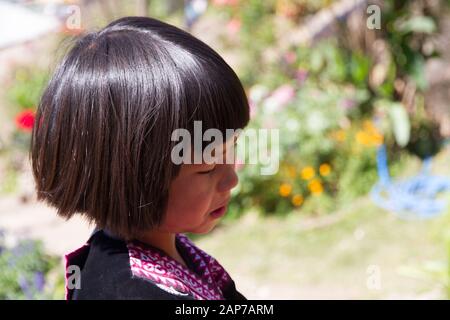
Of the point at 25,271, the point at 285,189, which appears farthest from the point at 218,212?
the point at 285,189

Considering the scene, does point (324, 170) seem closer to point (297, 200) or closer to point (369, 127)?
point (297, 200)

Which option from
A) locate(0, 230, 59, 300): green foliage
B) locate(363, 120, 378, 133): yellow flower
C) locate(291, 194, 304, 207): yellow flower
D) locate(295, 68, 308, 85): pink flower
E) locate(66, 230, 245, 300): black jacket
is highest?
locate(295, 68, 308, 85): pink flower

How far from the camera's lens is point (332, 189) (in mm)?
5332

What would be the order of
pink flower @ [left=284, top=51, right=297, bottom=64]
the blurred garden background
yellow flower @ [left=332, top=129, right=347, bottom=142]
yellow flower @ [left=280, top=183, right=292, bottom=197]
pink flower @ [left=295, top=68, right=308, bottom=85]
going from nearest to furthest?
the blurred garden background < yellow flower @ [left=280, top=183, right=292, bottom=197] < yellow flower @ [left=332, top=129, right=347, bottom=142] < pink flower @ [left=295, top=68, right=308, bottom=85] < pink flower @ [left=284, top=51, right=297, bottom=64]

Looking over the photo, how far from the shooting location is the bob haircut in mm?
1139

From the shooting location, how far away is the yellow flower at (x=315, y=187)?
17.0 ft

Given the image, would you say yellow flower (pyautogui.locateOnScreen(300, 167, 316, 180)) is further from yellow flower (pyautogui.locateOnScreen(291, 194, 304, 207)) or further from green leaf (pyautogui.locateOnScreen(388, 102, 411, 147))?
green leaf (pyautogui.locateOnScreen(388, 102, 411, 147))

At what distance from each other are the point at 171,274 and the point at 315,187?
407 cm

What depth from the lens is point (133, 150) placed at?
3.71ft

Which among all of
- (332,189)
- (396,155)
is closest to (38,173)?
(332,189)

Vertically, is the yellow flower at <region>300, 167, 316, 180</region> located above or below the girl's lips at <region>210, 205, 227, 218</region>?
above

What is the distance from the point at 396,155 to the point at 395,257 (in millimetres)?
1672

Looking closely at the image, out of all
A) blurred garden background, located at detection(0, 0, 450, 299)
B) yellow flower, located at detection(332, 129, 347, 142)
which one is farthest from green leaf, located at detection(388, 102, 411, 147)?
yellow flower, located at detection(332, 129, 347, 142)
